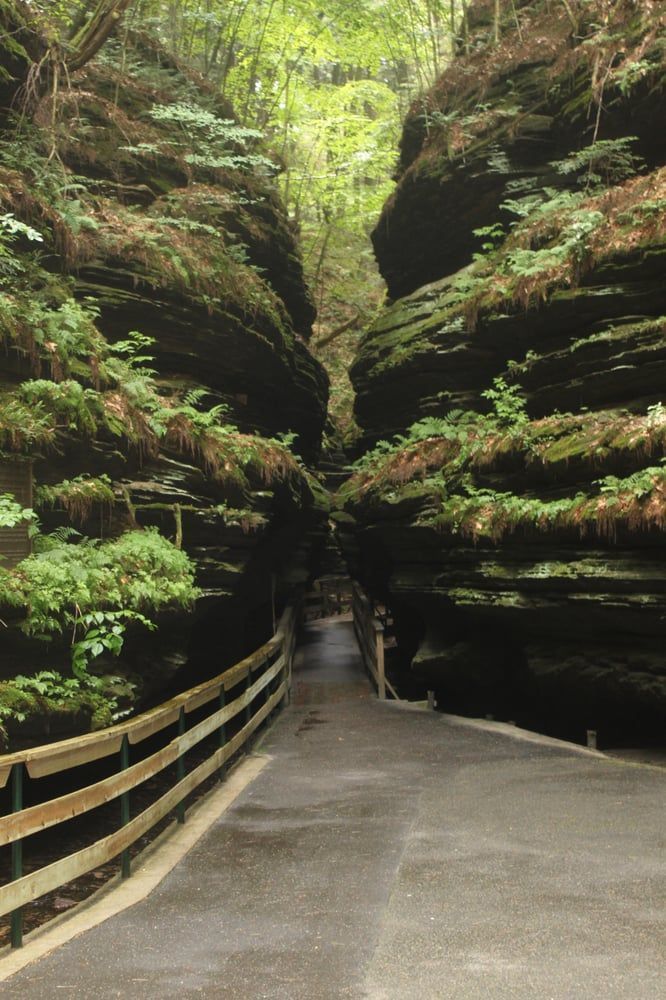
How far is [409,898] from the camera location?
5031 millimetres

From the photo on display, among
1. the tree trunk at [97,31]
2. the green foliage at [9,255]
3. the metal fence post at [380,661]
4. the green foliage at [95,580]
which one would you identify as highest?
the tree trunk at [97,31]

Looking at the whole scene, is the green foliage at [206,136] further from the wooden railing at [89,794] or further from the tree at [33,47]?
the wooden railing at [89,794]

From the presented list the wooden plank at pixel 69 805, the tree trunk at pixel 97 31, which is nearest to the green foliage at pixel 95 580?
the wooden plank at pixel 69 805

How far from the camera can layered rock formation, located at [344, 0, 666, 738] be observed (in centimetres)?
1102

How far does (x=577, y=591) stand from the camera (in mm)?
10953

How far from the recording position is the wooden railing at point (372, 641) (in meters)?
16.5

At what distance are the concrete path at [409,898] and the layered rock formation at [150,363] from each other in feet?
9.75

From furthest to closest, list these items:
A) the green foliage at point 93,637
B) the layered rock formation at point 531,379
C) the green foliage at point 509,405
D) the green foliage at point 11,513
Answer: the green foliage at point 509,405 < the layered rock formation at point 531,379 < the green foliage at point 93,637 < the green foliage at point 11,513

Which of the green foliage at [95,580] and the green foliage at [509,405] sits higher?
the green foliage at [509,405]

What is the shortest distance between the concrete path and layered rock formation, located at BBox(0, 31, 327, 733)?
117 inches

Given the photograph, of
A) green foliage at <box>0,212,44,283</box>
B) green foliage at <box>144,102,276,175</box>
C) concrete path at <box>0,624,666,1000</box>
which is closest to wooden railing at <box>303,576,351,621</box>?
green foliage at <box>144,102,276,175</box>

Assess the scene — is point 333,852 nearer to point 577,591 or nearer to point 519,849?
point 519,849

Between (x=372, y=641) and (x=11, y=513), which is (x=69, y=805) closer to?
(x=11, y=513)

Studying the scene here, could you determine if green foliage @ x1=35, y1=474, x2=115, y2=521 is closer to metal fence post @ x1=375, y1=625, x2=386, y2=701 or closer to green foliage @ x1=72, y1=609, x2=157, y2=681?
green foliage @ x1=72, y1=609, x2=157, y2=681
